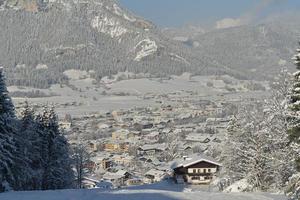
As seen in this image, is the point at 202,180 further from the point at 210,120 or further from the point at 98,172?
the point at 210,120

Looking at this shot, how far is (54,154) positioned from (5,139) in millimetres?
7386

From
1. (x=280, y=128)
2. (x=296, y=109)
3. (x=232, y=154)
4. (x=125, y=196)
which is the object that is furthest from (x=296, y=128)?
(x=232, y=154)

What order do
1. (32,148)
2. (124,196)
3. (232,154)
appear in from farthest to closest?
(232,154)
(32,148)
(124,196)

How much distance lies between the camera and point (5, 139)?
3378cm

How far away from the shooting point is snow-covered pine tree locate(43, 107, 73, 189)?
40.6 metres

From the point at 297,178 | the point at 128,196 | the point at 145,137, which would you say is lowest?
the point at 145,137

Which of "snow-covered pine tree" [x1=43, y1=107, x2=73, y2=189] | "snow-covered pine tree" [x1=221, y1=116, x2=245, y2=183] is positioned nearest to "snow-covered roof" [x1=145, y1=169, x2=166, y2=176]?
"snow-covered pine tree" [x1=221, y1=116, x2=245, y2=183]

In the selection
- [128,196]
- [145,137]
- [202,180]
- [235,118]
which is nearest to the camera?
[128,196]

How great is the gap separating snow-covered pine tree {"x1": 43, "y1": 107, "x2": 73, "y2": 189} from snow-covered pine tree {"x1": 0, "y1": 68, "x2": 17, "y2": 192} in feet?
18.6

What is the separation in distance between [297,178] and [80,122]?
574ft

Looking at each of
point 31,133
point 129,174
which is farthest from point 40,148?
point 129,174

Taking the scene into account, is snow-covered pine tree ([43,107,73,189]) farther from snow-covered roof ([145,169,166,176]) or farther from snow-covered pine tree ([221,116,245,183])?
snow-covered roof ([145,169,166,176])

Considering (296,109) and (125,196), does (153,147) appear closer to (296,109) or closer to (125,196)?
(125,196)

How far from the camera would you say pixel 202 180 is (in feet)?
202
